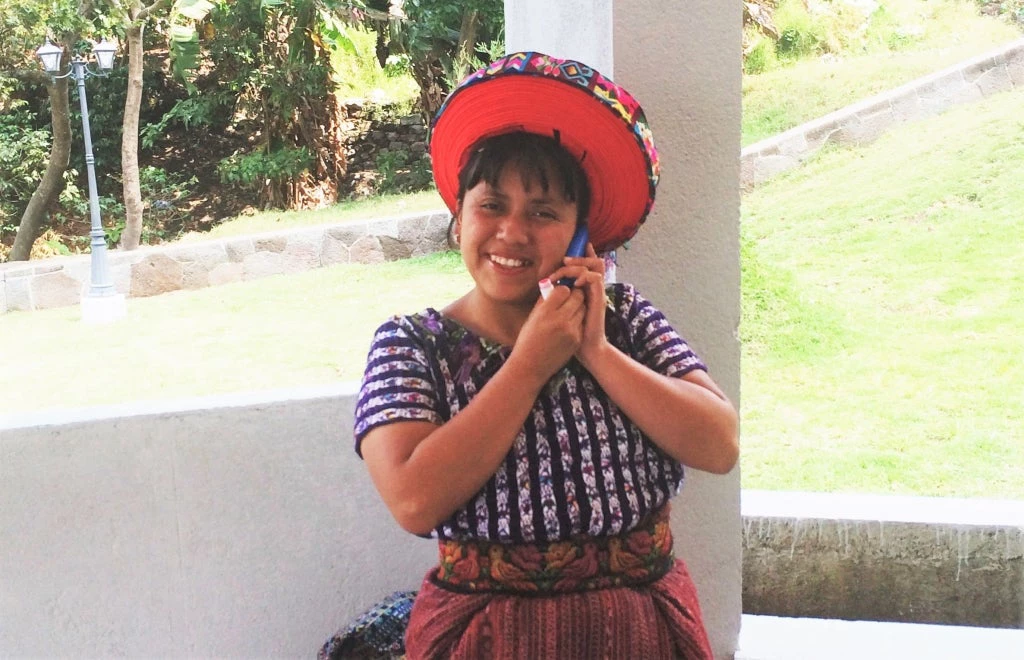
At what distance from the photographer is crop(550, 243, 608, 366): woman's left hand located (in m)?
1.33

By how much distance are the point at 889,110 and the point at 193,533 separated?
302 inches

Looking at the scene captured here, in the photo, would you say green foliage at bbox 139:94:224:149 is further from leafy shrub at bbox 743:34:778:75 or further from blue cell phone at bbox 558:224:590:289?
blue cell phone at bbox 558:224:590:289

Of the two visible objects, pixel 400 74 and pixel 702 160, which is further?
pixel 400 74

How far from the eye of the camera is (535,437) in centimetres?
135

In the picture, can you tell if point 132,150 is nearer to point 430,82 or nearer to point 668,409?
point 430,82

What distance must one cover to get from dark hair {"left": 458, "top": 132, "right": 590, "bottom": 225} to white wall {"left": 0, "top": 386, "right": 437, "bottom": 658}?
0.79 metres

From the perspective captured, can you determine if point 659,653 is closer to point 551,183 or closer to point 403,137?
point 551,183

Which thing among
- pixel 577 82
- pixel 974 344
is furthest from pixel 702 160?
pixel 974 344

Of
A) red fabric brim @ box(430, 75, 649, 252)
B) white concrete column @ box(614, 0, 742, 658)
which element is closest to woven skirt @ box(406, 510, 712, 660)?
red fabric brim @ box(430, 75, 649, 252)

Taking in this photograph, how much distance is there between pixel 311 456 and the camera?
205cm

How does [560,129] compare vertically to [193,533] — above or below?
above

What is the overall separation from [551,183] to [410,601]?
0.97 meters

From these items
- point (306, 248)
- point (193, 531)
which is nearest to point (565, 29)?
point (193, 531)

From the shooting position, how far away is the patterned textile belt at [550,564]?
52.6 inches
